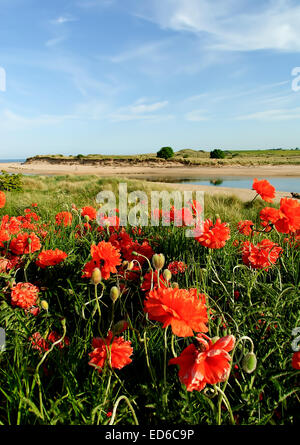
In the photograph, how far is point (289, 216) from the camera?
4.71ft

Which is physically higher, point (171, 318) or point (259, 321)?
point (171, 318)

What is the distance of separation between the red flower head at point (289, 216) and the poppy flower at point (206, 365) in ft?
3.28

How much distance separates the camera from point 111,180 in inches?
479

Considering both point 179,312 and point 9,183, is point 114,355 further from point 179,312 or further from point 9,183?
point 9,183

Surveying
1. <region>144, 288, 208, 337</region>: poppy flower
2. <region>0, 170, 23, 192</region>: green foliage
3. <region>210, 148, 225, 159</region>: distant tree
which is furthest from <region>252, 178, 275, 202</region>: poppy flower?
<region>210, 148, 225, 159</region>: distant tree

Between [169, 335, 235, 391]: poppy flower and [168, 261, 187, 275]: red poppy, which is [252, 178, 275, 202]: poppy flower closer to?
[168, 261, 187, 275]: red poppy

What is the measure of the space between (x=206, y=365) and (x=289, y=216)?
41.5 inches

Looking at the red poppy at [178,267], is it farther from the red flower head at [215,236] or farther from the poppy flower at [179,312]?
the poppy flower at [179,312]

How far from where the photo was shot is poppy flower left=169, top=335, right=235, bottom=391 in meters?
0.62

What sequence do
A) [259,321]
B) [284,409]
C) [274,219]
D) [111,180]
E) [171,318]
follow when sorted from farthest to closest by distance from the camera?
[111,180] < [274,219] < [259,321] < [284,409] < [171,318]
